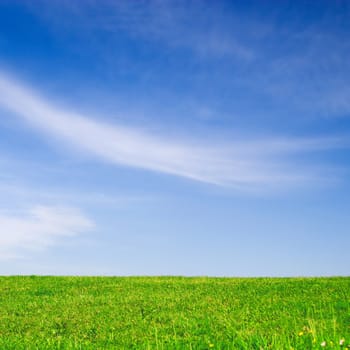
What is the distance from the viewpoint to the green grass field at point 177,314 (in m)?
10.2

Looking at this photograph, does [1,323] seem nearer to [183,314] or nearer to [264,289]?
[183,314]

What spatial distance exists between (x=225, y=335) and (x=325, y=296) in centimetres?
508

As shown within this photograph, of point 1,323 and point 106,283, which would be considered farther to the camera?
point 106,283

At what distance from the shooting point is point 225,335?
1062 cm

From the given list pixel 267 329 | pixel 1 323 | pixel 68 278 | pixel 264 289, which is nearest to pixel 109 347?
pixel 267 329

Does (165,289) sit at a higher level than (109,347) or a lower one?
higher

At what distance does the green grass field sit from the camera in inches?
402

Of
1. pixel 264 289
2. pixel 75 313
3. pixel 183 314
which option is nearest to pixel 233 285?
pixel 264 289

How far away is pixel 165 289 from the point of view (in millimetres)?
17047

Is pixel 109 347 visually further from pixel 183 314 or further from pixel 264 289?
pixel 264 289

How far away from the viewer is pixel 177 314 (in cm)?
1300

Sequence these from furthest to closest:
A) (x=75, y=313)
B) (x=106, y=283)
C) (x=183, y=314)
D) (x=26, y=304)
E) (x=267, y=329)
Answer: (x=106, y=283), (x=26, y=304), (x=75, y=313), (x=183, y=314), (x=267, y=329)

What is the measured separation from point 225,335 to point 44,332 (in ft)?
14.0

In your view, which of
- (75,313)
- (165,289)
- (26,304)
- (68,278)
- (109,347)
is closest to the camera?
(109,347)
